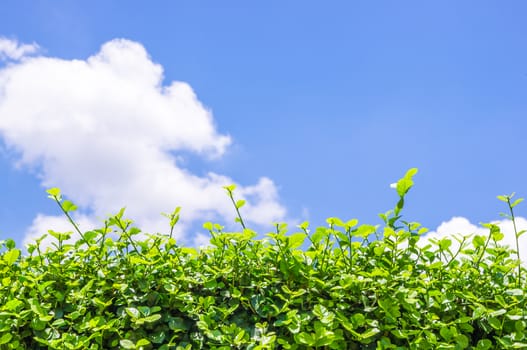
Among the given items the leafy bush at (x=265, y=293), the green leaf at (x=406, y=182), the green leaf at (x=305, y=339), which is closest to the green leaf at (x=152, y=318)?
the leafy bush at (x=265, y=293)

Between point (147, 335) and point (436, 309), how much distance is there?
5.60 feet

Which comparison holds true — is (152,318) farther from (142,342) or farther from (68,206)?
(68,206)

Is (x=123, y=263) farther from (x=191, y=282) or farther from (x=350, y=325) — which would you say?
(x=350, y=325)

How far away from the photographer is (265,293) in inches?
130

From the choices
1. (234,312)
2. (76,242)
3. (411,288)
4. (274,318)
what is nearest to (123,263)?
(76,242)

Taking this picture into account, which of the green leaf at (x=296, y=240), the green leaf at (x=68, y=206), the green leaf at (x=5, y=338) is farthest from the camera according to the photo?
the green leaf at (x=68, y=206)

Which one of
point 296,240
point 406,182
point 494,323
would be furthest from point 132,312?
point 494,323

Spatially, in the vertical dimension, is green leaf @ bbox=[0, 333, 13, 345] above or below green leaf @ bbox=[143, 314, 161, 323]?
below

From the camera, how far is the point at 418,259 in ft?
11.9

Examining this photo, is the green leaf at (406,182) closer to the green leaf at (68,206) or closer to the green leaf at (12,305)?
the green leaf at (68,206)

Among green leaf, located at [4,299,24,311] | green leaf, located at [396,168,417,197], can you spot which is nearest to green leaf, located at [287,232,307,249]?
green leaf, located at [396,168,417,197]

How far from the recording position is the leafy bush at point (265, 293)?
10.3 feet

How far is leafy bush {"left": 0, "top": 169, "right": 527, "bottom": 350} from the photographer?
3.12 meters

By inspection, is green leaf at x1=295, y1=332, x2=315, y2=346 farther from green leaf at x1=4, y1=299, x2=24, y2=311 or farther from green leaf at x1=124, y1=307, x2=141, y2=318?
green leaf at x1=4, y1=299, x2=24, y2=311
